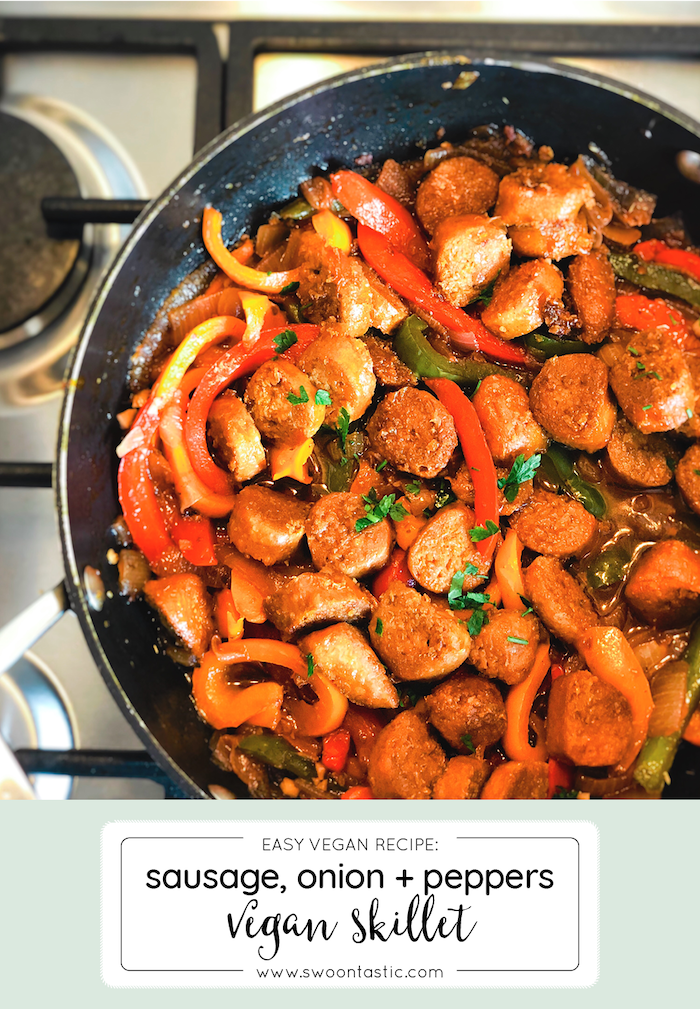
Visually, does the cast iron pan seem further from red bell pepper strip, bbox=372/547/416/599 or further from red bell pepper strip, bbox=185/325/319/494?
red bell pepper strip, bbox=372/547/416/599

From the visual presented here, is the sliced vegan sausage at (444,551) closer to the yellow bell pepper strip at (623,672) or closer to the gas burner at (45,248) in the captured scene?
the yellow bell pepper strip at (623,672)

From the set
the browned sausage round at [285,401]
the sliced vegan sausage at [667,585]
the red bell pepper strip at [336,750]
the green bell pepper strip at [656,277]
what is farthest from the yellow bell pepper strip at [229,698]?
the green bell pepper strip at [656,277]

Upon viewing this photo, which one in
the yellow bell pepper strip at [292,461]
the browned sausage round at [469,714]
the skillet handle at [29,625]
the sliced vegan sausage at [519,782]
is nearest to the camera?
the skillet handle at [29,625]

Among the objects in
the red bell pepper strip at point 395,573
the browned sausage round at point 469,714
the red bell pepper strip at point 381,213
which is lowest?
the browned sausage round at point 469,714

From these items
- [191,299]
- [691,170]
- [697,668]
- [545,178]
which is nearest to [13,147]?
[191,299]

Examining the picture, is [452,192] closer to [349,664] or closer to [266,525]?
[266,525]

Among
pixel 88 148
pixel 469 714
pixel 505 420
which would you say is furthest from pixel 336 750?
pixel 88 148

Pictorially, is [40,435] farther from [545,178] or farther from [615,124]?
[615,124]
